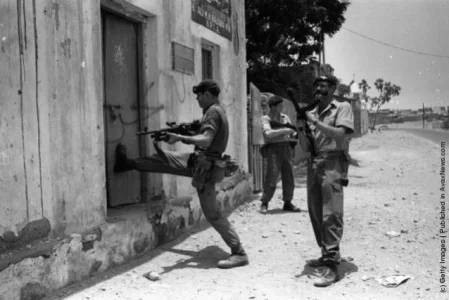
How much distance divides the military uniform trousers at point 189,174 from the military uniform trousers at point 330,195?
849mm

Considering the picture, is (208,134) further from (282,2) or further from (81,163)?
(282,2)

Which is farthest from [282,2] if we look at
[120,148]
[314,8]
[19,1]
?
[19,1]

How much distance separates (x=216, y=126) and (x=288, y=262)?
1.55 m

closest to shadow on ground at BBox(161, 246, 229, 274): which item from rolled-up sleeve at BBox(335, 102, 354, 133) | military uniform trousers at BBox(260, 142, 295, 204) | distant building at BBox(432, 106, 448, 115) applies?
rolled-up sleeve at BBox(335, 102, 354, 133)

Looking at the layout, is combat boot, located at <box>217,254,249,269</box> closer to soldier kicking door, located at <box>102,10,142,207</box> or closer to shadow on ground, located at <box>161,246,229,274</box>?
shadow on ground, located at <box>161,246,229,274</box>

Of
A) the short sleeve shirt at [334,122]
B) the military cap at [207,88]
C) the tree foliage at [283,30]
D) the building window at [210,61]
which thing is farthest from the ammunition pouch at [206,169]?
the tree foliage at [283,30]

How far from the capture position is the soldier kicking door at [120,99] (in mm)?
5027

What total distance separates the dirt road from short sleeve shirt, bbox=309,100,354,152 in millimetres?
1151

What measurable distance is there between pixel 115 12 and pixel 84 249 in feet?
8.13

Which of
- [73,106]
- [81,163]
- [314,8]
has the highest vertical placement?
[314,8]

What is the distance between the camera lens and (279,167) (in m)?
7.19

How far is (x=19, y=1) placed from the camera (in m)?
3.45

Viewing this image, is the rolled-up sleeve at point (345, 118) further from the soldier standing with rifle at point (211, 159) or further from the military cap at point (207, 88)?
the military cap at point (207, 88)

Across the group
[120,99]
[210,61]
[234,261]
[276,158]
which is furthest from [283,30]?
[234,261]
